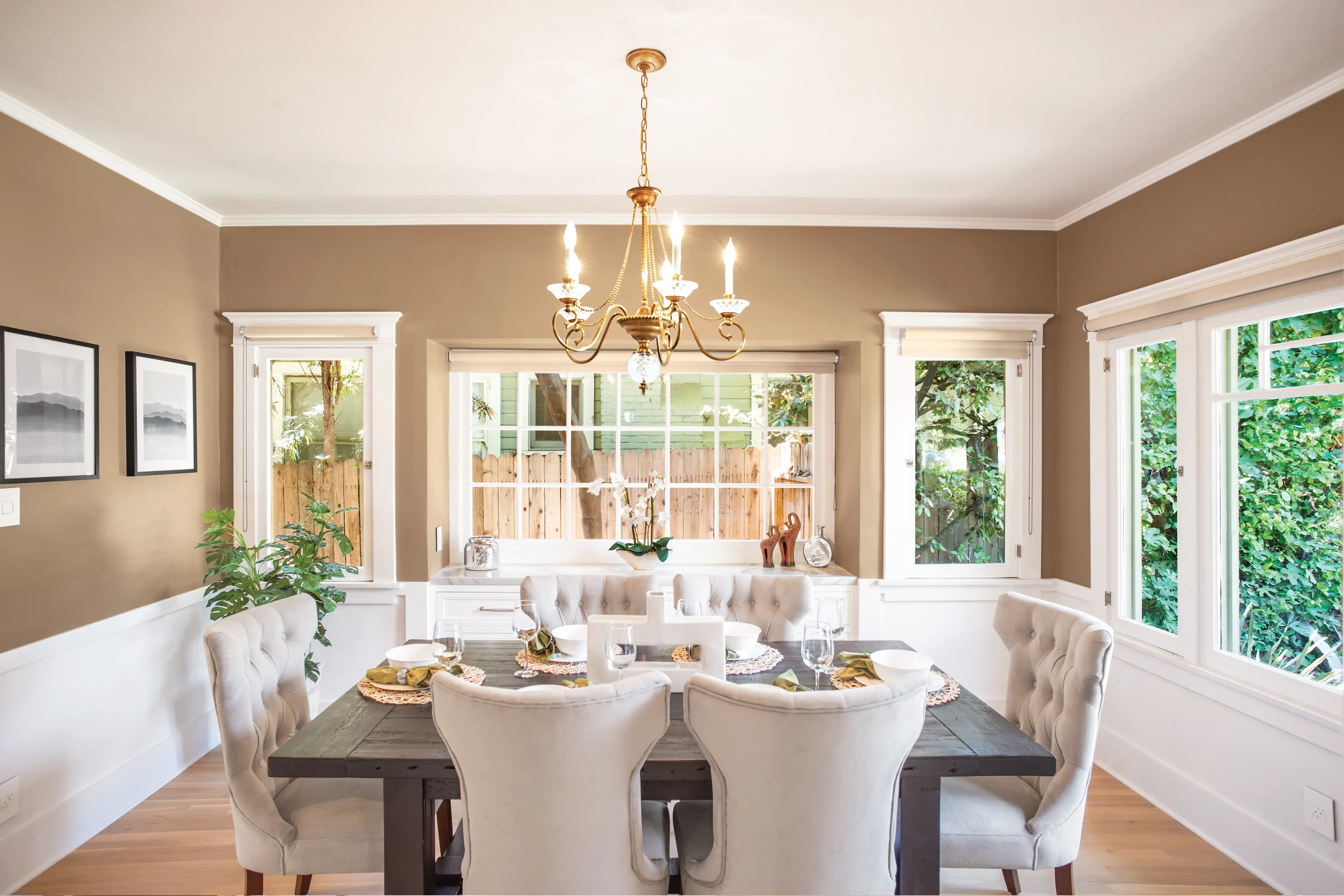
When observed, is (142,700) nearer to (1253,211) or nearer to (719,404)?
(719,404)

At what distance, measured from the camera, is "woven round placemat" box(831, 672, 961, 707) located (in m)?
2.02

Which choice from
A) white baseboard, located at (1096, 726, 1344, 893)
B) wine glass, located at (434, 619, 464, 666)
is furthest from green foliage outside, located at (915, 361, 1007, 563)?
wine glass, located at (434, 619, 464, 666)

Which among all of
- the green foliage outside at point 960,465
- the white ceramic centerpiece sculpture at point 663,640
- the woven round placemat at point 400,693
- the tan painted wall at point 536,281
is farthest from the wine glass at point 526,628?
the green foliage outside at point 960,465

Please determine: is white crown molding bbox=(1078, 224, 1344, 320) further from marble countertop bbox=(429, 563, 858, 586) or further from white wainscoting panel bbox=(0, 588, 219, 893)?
white wainscoting panel bbox=(0, 588, 219, 893)

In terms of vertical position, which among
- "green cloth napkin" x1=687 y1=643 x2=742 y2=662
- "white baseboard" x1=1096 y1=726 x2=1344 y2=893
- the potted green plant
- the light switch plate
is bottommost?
"white baseboard" x1=1096 y1=726 x2=1344 y2=893

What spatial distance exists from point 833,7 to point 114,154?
272cm

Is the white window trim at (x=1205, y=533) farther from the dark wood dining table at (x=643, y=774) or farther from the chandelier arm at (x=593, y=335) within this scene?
the chandelier arm at (x=593, y=335)

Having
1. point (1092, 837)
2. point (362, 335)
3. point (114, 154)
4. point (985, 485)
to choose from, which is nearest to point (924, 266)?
point (985, 485)

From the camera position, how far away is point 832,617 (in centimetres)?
202

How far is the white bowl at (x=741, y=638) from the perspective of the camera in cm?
233

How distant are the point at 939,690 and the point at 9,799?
290 centimetres

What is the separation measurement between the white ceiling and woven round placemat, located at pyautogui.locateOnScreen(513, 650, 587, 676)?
1781mm

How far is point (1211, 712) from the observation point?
8.86 feet

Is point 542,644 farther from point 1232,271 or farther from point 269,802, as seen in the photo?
point 1232,271
